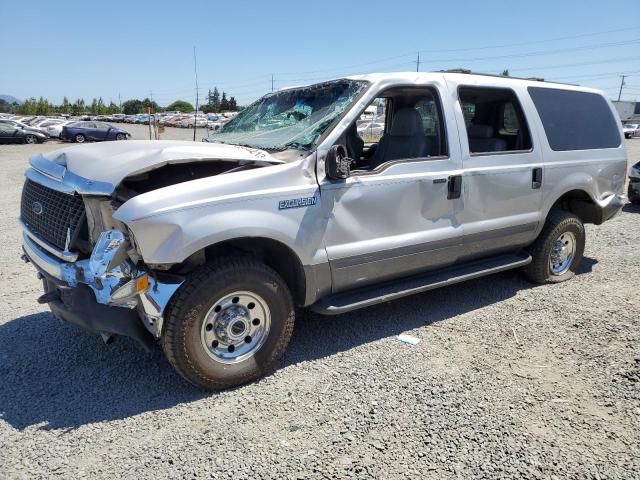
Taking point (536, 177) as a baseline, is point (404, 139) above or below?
above

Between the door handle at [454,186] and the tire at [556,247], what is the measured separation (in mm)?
1570

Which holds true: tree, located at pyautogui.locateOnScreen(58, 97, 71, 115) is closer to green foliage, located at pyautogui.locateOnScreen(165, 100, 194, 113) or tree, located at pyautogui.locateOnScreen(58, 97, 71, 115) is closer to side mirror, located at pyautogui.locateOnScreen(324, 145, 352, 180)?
green foliage, located at pyautogui.locateOnScreen(165, 100, 194, 113)

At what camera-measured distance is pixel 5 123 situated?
28188mm

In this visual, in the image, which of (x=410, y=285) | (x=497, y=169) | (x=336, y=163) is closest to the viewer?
(x=336, y=163)

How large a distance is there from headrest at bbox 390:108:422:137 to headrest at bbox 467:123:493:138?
48 centimetres

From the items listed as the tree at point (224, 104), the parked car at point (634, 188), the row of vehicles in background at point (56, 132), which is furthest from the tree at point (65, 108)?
the parked car at point (634, 188)

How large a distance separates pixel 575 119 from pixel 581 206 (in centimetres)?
100

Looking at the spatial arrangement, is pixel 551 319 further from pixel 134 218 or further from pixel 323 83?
pixel 134 218

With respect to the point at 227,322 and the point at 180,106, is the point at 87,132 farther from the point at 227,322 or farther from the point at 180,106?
the point at 180,106

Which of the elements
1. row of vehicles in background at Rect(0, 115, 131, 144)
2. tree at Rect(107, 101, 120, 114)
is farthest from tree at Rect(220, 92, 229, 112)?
row of vehicles in background at Rect(0, 115, 131, 144)

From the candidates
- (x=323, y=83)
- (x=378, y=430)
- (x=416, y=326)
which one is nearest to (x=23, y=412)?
(x=378, y=430)

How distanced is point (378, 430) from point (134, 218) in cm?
184

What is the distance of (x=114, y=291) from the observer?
275cm

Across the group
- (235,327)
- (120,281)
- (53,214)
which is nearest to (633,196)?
(235,327)
